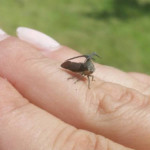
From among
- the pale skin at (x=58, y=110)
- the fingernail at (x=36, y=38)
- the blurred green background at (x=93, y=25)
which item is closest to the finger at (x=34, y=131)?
the pale skin at (x=58, y=110)

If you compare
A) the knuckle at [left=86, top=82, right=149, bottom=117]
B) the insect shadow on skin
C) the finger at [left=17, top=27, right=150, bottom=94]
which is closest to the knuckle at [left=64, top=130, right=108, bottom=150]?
the knuckle at [left=86, top=82, right=149, bottom=117]

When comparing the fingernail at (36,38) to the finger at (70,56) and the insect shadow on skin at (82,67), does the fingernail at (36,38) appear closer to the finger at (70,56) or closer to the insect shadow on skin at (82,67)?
the finger at (70,56)

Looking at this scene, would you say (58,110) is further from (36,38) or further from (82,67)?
(36,38)

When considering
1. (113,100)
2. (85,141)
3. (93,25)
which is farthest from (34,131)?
(93,25)

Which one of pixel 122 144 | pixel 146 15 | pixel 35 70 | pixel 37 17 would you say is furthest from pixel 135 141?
pixel 146 15

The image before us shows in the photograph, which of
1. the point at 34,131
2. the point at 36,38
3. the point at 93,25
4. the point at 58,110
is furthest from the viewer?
the point at 93,25
